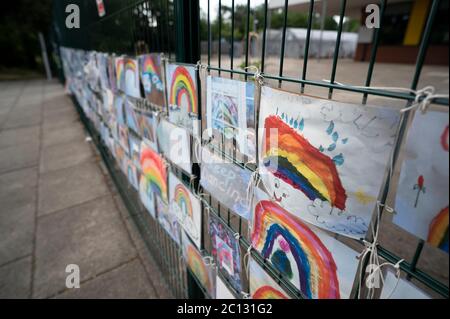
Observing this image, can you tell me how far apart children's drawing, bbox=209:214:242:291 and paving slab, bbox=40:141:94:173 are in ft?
14.9

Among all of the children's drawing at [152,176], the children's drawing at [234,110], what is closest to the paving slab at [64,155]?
the children's drawing at [152,176]

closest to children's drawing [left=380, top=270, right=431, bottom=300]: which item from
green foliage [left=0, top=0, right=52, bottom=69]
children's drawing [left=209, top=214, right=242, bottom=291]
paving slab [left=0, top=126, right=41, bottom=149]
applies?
children's drawing [left=209, top=214, right=242, bottom=291]

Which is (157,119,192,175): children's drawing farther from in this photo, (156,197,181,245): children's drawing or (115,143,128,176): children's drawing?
(115,143,128,176): children's drawing

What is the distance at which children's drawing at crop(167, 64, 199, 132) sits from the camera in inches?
56.0

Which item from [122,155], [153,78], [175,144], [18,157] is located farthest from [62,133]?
[175,144]

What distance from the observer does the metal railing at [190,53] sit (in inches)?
26.9

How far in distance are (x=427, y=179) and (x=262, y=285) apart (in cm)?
92

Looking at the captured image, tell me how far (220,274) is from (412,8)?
2004cm

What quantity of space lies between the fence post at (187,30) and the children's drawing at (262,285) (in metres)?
1.14

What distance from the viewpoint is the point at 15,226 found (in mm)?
3348

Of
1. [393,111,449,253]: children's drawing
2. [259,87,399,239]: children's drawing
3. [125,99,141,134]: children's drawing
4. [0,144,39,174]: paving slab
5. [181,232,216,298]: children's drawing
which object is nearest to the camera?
[393,111,449,253]: children's drawing

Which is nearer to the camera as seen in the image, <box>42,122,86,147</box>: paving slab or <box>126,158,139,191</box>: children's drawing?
<box>126,158,139,191</box>: children's drawing

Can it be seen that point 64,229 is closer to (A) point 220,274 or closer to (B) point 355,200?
(A) point 220,274

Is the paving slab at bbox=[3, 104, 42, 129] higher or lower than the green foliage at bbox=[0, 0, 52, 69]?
lower
